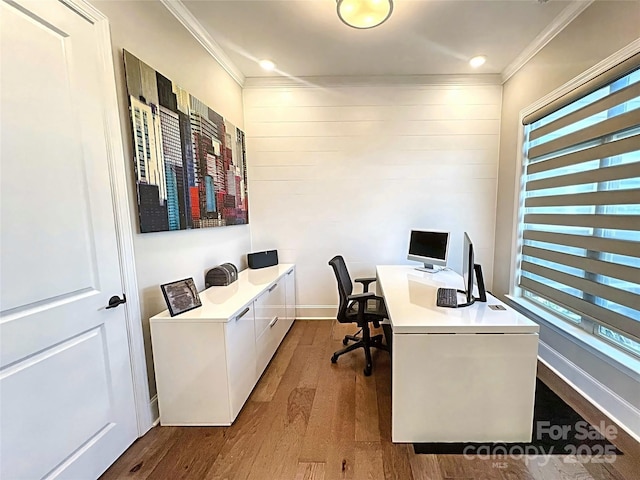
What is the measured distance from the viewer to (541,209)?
102 inches

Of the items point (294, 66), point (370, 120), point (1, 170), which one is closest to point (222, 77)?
point (294, 66)

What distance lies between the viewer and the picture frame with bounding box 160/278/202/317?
1.79 m

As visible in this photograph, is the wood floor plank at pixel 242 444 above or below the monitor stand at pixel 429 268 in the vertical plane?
below

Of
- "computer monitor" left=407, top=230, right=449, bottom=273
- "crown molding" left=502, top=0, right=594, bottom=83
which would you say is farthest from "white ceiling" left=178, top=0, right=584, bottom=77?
"computer monitor" left=407, top=230, right=449, bottom=273

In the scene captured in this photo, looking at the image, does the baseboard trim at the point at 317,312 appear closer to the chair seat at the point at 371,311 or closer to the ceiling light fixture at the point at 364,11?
the chair seat at the point at 371,311

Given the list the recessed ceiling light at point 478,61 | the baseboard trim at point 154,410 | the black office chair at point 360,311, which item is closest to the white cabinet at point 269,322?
the black office chair at point 360,311

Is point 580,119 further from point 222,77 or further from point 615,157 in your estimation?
point 222,77

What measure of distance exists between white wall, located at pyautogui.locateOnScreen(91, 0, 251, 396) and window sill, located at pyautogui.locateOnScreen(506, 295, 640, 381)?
286 cm

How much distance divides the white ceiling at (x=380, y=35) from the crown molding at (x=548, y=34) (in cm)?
2

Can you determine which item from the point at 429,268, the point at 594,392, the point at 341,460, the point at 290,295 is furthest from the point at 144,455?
the point at 594,392

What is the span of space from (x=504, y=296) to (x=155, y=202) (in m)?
3.41

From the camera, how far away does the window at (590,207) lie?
172 cm

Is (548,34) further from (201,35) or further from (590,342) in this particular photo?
(201,35)

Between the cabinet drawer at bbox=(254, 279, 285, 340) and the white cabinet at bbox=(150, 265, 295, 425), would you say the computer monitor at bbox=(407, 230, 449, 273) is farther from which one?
the white cabinet at bbox=(150, 265, 295, 425)
